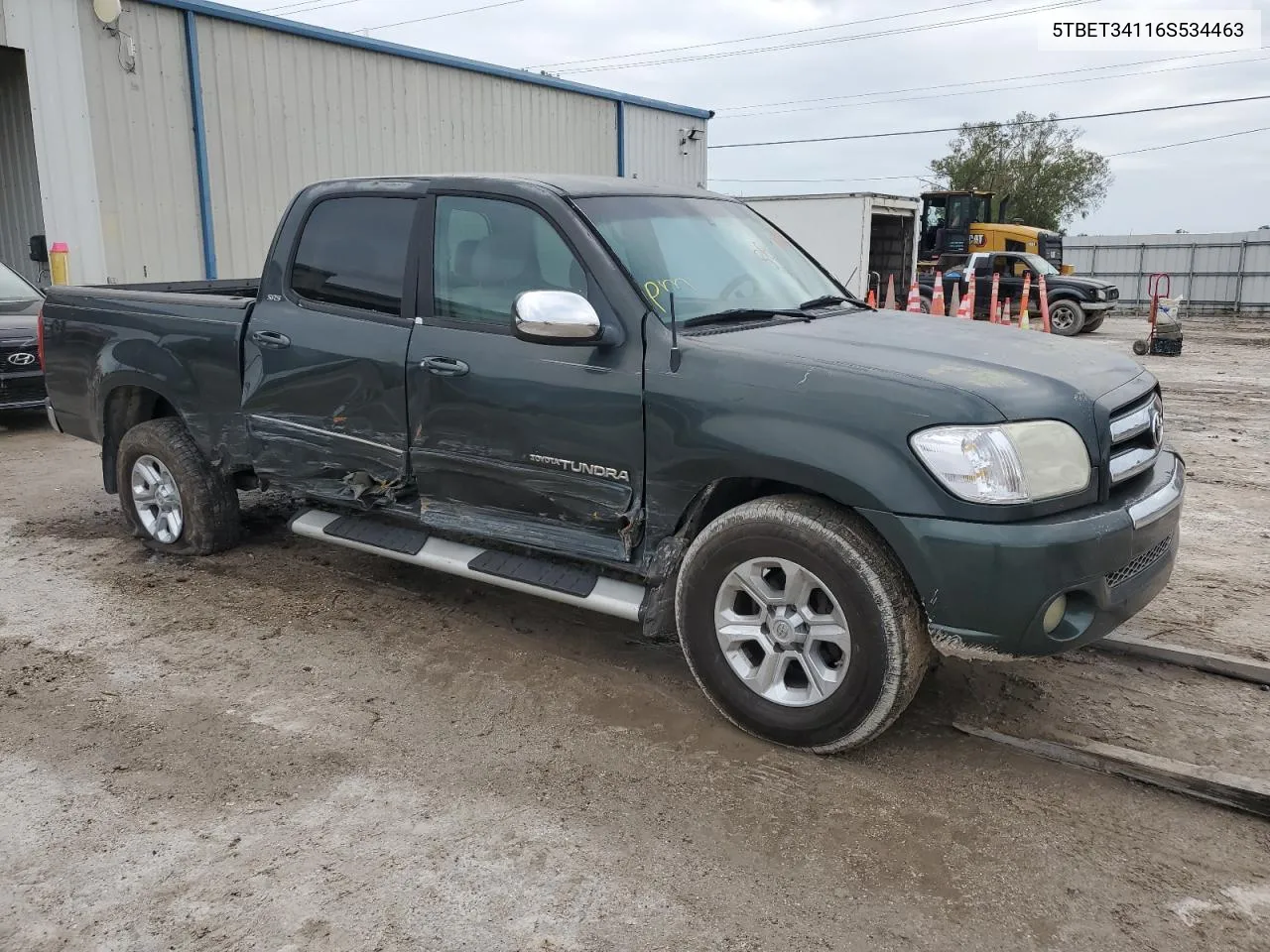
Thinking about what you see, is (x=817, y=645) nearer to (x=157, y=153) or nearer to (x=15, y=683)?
(x=15, y=683)

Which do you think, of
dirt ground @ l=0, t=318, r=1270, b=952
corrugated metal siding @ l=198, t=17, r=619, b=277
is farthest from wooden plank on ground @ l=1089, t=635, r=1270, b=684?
corrugated metal siding @ l=198, t=17, r=619, b=277

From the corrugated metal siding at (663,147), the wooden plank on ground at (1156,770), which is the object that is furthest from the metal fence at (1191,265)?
the wooden plank on ground at (1156,770)

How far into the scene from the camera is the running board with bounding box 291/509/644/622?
3.84 m

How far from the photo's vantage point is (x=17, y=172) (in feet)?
42.7

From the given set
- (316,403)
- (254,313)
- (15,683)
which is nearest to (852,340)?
(316,403)

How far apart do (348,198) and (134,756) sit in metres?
2.51

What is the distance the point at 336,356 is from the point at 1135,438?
3177mm

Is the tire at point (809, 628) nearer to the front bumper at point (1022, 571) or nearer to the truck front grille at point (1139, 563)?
the front bumper at point (1022, 571)

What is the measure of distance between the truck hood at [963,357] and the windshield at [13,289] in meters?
9.29

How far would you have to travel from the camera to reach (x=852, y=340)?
363 cm

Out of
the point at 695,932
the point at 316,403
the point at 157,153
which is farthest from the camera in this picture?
the point at 157,153

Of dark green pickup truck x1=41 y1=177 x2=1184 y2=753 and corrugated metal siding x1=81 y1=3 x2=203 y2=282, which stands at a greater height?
corrugated metal siding x1=81 y1=3 x2=203 y2=282

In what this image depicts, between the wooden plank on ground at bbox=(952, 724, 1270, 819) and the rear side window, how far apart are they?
2.95m

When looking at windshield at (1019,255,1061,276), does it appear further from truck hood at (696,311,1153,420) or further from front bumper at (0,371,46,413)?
truck hood at (696,311,1153,420)
